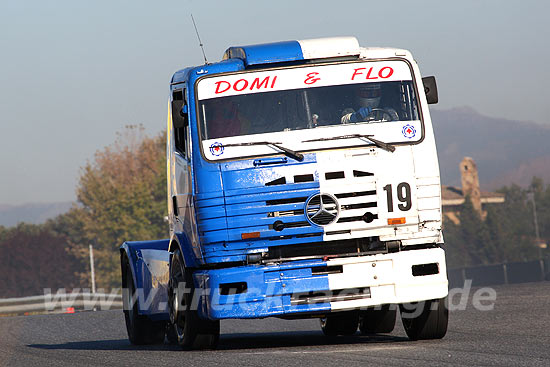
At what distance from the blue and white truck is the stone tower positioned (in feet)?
494

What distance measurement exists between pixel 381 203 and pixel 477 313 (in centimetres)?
615

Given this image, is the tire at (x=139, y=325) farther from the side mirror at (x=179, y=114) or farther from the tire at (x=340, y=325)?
the side mirror at (x=179, y=114)

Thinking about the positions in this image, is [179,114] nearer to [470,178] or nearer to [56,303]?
[56,303]

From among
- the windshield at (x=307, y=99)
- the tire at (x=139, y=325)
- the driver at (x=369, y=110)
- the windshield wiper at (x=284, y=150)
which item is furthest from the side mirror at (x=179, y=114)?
the tire at (x=139, y=325)

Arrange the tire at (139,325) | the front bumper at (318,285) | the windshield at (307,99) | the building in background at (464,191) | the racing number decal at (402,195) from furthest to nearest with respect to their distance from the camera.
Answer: the building in background at (464,191), the tire at (139,325), the windshield at (307,99), the racing number decal at (402,195), the front bumper at (318,285)

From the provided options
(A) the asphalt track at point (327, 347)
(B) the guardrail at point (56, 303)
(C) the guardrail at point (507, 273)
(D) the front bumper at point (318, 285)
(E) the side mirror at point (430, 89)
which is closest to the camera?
(A) the asphalt track at point (327, 347)

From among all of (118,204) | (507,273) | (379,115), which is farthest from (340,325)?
(118,204)

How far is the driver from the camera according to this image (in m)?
11.0

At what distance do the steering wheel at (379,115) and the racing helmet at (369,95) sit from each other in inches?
2.8

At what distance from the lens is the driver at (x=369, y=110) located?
11.0 metres

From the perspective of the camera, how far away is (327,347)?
11.3 meters

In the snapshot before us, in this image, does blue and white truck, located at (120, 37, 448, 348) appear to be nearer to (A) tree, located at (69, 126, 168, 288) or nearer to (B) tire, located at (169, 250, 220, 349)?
(B) tire, located at (169, 250, 220, 349)

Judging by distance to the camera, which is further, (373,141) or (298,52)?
(298,52)

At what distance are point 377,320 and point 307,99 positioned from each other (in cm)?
370
